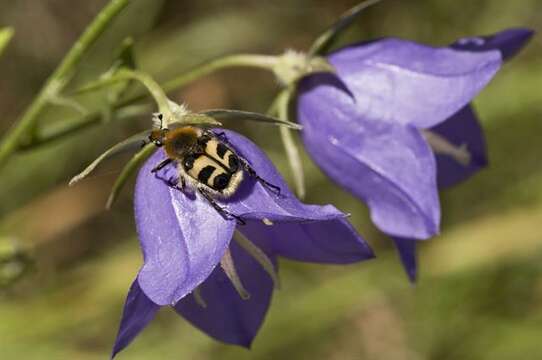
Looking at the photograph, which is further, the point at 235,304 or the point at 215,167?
the point at 235,304

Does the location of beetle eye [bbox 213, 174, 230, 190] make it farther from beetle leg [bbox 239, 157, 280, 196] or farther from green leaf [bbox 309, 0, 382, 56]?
green leaf [bbox 309, 0, 382, 56]

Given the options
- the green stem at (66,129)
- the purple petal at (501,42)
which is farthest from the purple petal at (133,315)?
the purple petal at (501,42)

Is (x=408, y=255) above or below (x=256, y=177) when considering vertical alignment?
below

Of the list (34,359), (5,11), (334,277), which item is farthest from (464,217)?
(5,11)

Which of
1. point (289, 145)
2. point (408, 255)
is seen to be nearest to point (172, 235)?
point (289, 145)

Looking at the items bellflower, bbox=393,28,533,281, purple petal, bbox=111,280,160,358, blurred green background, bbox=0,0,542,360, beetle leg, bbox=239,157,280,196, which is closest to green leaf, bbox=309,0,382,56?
bellflower, bbox=393,28,533,281

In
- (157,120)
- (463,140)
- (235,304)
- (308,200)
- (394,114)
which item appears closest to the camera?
(157,120)

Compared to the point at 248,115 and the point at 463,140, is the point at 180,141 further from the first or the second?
the point at 463,140
